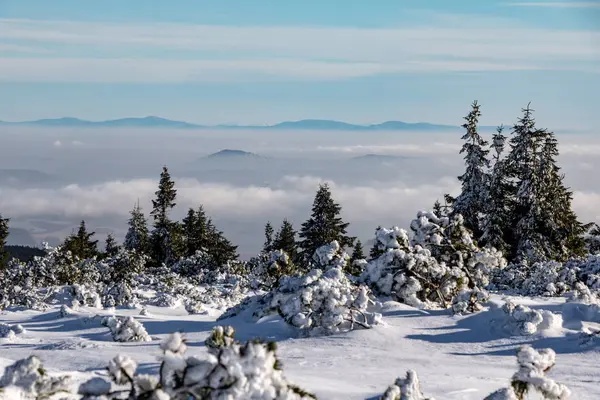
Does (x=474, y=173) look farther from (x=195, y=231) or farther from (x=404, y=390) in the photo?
(x=404, y=390)

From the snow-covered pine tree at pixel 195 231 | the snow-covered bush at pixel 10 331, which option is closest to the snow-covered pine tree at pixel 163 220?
the snow-covered pine tree at pixel 195 231

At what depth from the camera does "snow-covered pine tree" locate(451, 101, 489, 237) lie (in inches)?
1622

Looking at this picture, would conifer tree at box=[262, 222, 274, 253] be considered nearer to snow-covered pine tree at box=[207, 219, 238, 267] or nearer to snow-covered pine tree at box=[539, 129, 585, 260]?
snow-covered pine tree at box=[207, 219, 238, 267]

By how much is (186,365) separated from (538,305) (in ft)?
41.8

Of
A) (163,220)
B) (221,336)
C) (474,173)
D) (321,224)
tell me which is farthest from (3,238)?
(221,336)

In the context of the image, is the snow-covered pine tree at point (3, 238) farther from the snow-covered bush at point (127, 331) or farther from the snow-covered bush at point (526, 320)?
the snow-covered bush at point (526, 320)

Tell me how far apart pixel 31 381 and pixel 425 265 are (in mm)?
12548

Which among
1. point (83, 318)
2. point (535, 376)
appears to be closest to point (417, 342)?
point (535, 376)

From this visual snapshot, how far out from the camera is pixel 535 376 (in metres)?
6.95

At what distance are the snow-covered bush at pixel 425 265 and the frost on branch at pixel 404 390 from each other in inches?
380

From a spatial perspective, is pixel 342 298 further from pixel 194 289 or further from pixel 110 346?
pixel 194 289

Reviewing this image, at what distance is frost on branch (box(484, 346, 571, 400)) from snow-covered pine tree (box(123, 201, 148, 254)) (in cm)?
5963

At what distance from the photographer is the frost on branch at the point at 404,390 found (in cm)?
647

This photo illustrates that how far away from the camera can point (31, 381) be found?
589 centimetres
